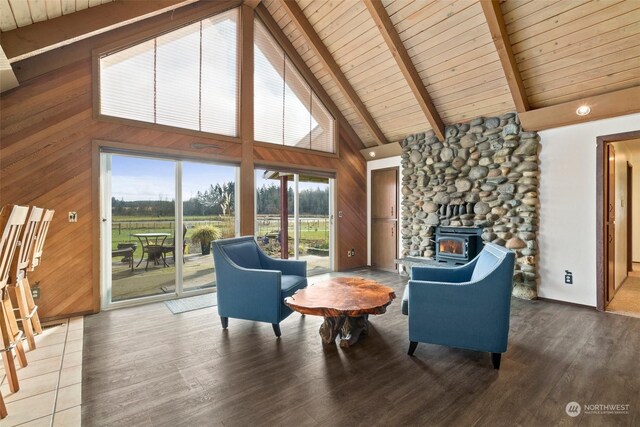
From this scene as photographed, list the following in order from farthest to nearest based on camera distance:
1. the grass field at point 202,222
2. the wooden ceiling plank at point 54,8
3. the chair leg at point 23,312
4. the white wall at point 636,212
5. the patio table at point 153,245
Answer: the white wall at point 636,212 → the patio table at point 153,245 → the grass field at point 202,222 → the wooden ceiling plank at point 54,8 → the chair leg at point 23,312

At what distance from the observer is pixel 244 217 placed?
497 cm

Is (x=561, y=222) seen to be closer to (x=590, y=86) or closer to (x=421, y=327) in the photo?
(x=590, y=86)

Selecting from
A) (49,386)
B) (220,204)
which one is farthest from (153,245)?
(49,386)

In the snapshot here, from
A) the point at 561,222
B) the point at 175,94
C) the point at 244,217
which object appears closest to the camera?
the point at 561,222

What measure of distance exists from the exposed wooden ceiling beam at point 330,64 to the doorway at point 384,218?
835 mm

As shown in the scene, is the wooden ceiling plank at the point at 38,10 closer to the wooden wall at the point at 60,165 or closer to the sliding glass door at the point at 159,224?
the wooden wall at the point at 60,165

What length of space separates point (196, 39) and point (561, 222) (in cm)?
601

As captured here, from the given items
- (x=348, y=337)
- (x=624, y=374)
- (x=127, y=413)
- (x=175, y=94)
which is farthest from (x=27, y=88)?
(x=624, y=374)

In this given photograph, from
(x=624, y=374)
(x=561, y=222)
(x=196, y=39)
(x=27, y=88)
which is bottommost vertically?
(x=624, y=374)

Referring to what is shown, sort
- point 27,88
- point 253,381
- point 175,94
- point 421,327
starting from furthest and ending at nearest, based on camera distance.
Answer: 1. point 175,94
2. point 27,88
3. point 421,327
4. point 253,381

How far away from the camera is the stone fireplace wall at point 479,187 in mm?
4309

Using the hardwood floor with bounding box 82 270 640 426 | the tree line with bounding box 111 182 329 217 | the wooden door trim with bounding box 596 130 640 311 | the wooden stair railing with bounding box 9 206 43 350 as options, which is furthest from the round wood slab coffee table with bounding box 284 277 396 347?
the wooden door trim with bounding box 596 130 640 311

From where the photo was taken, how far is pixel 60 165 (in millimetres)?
3533

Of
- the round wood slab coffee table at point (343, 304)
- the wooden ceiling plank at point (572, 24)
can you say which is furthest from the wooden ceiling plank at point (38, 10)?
the wooden ceiling plank at point (572, 24)
